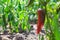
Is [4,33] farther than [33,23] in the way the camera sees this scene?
No

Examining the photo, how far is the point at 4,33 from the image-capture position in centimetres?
302

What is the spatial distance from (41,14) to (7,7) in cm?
93

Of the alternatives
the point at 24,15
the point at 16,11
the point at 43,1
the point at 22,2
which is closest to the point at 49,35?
the point at 43,1

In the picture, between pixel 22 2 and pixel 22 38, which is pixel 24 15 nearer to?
pixel 22 2

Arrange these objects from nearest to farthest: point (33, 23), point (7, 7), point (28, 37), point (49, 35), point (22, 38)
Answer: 1. point (49, 35)
2. point (7, 7)
3. point (22, 38)
4. point (28, 37)
5. point (33, 23)

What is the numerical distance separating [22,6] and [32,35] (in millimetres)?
1276

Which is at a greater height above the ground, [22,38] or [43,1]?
[43,1]

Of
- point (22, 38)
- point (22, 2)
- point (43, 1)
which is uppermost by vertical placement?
point (22, 2)

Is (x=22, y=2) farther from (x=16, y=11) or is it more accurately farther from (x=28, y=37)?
(x=28, y=37)

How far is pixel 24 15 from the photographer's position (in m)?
1.57

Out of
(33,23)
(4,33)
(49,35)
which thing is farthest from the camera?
(33,23)

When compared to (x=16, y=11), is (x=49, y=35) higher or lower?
lower

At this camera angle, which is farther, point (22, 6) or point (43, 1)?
point (22, 6)

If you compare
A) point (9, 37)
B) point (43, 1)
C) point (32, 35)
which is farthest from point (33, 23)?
point (43, 1)
